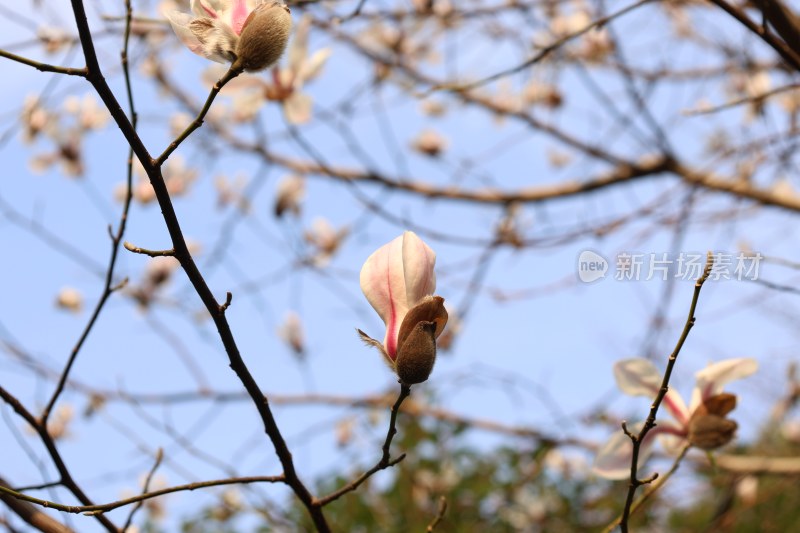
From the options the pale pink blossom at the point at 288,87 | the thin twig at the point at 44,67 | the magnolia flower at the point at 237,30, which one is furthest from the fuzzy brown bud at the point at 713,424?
the pale pink blossom at the point at 288,87

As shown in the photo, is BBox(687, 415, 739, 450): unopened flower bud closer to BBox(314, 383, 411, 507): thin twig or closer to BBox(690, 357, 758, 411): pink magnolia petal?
BBox(690, 357, 758, 411): pink magnolia petal

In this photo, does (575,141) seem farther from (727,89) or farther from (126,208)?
(126,208)

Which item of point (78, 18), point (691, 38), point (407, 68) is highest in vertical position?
point (691, 38)

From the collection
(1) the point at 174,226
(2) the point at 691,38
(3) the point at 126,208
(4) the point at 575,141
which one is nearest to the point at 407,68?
(4) the point at 575,141

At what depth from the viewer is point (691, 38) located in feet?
10.5

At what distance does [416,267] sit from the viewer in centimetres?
74

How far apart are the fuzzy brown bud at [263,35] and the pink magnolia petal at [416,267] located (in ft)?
0.70

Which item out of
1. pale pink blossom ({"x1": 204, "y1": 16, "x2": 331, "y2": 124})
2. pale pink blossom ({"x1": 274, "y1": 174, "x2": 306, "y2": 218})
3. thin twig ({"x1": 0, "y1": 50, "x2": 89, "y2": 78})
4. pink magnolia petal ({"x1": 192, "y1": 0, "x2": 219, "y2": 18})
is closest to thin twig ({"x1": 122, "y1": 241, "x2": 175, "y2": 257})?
thin twig ({"x1": 0, "y1": 50, "x2": 89, "y2": 78})

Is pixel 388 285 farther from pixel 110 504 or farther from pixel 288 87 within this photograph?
pixel 288 87

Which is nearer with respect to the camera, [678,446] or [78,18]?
[78,18]

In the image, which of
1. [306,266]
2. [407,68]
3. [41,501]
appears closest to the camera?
[41,501]

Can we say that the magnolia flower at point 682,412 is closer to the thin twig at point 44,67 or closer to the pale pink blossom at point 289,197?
the thin twig at point 44,67

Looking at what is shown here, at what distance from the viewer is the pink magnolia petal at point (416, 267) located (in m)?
0.74

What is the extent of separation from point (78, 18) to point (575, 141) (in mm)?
2357
